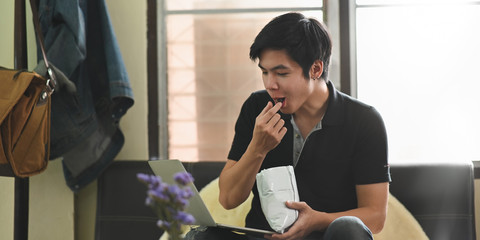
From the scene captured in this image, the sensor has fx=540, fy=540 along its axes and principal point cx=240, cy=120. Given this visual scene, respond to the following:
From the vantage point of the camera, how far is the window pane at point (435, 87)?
85.4 inches

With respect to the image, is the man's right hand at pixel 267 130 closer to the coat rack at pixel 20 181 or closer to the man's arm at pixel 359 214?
the man's arm at pixel 359 214

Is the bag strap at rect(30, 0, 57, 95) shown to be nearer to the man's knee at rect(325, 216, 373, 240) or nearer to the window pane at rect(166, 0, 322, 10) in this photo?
the window pane at rect(166, 0, 322, 10)

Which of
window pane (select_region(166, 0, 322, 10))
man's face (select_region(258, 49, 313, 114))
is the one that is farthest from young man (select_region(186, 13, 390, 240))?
window pane (select_region(166, 0, 322, 10))

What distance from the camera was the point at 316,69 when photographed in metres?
1.56

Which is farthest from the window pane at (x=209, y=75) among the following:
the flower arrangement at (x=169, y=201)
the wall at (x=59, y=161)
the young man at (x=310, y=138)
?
the flower arrangement at (x=169, y=201)

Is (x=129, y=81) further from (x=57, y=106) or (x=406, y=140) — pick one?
(x=406, y=140)

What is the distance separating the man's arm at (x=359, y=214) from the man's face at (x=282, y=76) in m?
0.32

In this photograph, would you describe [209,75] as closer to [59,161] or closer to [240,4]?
[240,4]

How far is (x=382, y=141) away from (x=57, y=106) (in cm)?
113

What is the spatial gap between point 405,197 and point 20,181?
134 centimetres

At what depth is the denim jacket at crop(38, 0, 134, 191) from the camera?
189 centimetres

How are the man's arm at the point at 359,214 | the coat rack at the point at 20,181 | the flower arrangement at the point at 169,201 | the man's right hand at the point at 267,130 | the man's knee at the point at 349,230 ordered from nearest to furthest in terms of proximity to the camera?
the flower arrangement at the point at 169,201 < the man's knee at the point at 349,230 < the man's arm at the point at 359,214 < the man's right hand at the point at 267,130 < the coat rack at the point at 20,181

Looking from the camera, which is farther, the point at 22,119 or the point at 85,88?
the point at 85,88

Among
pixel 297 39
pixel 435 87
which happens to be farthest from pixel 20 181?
pixel 435 87
